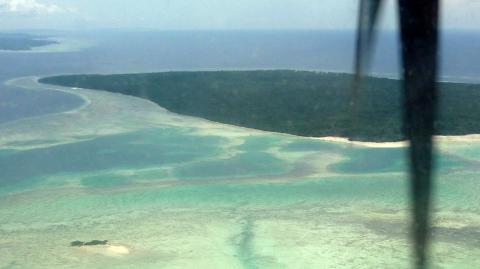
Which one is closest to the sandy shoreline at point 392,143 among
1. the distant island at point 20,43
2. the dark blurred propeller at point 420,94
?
the dark blurred propeller at point 420,94

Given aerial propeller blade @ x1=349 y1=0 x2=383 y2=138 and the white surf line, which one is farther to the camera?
the white surf line

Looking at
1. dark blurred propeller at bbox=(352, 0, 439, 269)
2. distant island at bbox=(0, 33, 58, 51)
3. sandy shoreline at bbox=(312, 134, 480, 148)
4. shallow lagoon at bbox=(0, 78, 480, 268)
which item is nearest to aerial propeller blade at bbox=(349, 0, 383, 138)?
dark blurred propeller at bbox=(352, 0, 439, 269)

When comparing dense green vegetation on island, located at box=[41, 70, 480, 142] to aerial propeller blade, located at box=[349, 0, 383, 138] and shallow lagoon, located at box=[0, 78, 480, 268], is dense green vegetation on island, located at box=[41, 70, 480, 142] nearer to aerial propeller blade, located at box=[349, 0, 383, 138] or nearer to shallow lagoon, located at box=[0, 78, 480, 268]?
shallow lagoon, located at box=[0, 78, 480, 268]

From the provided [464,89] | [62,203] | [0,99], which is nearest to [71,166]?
[62,203]

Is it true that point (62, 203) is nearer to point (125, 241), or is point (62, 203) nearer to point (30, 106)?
point (125, 241)

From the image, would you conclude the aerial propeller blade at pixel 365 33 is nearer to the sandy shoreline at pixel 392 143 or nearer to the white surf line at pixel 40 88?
the sandy shoreline at pixel 392 143

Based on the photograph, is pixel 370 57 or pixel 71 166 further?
pixel 71 166
